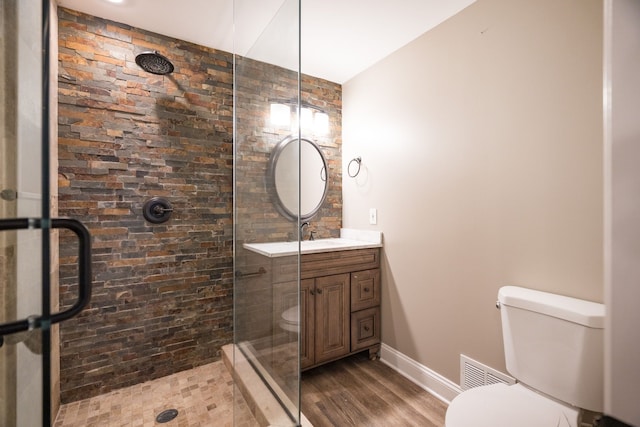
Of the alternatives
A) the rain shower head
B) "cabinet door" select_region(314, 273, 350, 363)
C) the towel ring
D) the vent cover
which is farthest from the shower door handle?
the towel ring

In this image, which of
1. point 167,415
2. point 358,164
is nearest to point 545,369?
point 358,164

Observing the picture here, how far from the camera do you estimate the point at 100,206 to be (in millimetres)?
1887

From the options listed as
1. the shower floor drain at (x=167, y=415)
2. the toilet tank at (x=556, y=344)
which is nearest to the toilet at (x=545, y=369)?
the toilet tank at (x=556, y=344)

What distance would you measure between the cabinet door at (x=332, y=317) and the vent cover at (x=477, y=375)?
0.79 meters

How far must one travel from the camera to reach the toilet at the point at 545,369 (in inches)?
43.0

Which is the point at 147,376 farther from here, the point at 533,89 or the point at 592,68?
the point at 592,68

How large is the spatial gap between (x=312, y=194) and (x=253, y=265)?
107cm

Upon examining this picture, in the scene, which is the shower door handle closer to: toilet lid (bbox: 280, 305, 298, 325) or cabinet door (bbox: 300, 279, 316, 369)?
toilet lid (bbox: 280, 305, 298, 325)

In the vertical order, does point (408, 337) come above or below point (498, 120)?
below

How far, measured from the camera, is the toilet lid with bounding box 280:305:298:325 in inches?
57.1

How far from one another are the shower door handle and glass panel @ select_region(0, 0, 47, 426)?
1.2 inches

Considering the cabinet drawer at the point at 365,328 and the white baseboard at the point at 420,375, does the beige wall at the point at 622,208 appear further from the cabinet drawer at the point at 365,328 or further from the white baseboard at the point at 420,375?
the cabinet drawer at the point at 365,328

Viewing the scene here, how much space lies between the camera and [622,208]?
0.71m

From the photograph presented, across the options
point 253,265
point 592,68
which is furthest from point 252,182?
point 592,68
